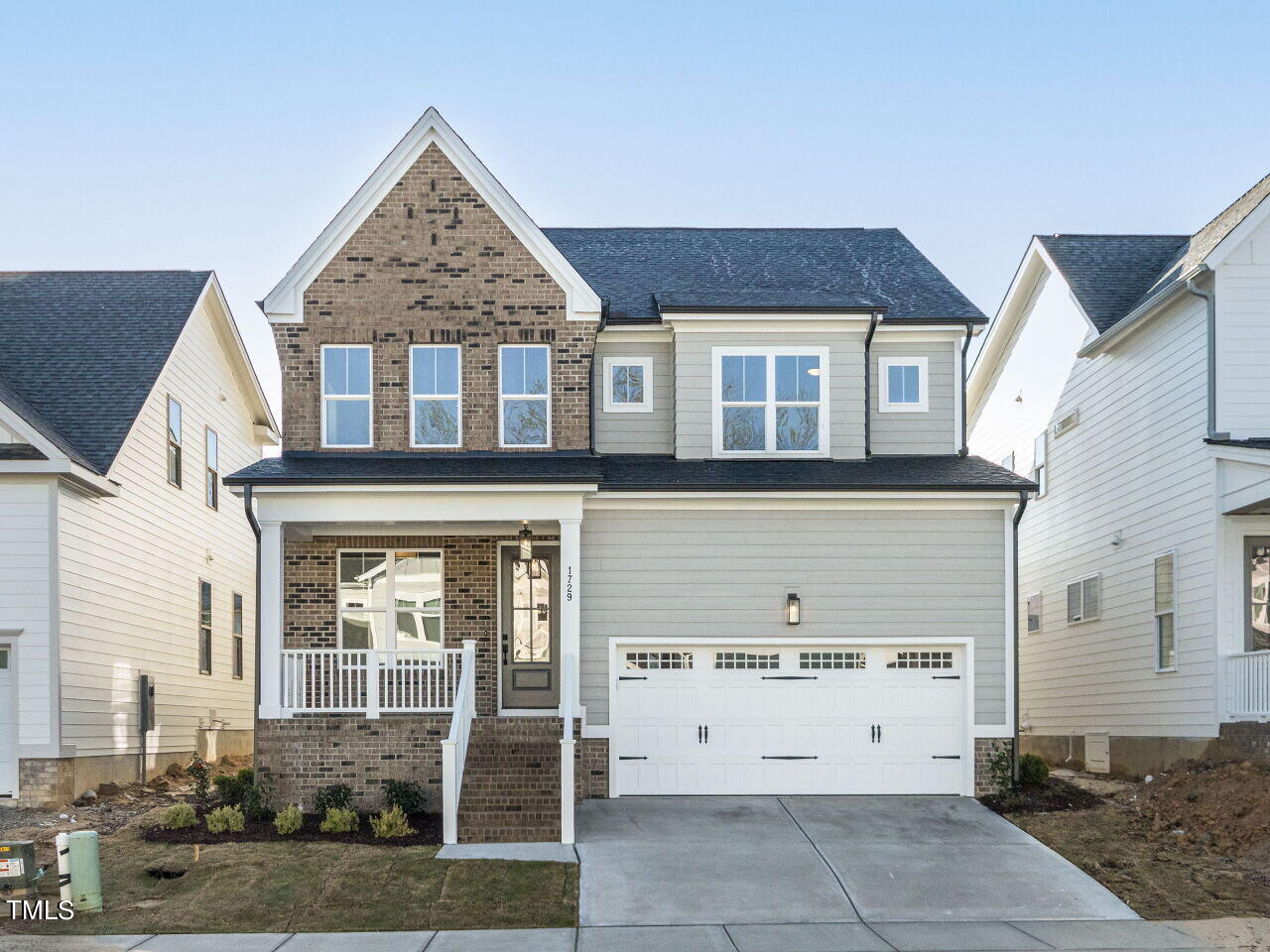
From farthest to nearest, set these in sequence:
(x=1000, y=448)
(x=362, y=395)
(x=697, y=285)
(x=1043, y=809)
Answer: (x=1000, y=448), (x=697, y=285), (x=362, y=395), (x=1043, y=809)

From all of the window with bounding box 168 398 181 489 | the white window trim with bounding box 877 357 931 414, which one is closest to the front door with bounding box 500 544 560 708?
the white window trim with bounding box 877 357 931 414

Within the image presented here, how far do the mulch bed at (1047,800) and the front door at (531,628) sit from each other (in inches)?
235

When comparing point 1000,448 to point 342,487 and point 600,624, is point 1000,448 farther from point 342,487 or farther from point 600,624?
point 342,487

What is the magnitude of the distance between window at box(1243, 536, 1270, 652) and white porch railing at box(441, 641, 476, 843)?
32.2 feet

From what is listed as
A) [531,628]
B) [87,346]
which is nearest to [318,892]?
[531,628]

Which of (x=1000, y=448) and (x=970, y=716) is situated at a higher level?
(x=1000, y=448)

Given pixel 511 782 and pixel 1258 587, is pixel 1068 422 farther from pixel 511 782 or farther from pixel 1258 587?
pixel 511 782

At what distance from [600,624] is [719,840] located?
368 centimetres

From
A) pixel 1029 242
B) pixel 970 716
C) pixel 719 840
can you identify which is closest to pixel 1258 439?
pixel 970 716

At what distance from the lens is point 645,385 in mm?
20609

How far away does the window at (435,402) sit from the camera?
19.7 meters

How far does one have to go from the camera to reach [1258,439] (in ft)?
59.6

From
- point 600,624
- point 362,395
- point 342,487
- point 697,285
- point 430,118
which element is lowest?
point 600,624

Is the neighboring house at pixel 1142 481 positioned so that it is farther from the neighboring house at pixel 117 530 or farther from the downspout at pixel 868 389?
the neighboring house at pixel 117 530
